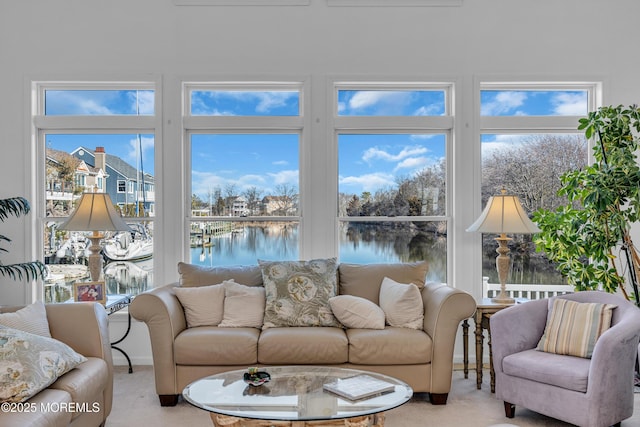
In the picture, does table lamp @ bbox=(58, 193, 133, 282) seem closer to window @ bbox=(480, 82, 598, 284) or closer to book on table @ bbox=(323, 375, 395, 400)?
book on table @ bbox=(323, 375, 395, 400)

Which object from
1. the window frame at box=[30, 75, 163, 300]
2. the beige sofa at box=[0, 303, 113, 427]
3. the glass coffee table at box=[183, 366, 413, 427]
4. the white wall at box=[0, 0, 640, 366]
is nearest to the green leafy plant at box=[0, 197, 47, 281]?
the window frame at box=[30, 75, 163, 300]

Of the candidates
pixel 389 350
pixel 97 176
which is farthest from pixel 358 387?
pixel 97 176

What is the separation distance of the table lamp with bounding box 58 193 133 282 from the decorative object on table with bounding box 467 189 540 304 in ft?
8.98

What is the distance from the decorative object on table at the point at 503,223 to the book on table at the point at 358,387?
166 cm

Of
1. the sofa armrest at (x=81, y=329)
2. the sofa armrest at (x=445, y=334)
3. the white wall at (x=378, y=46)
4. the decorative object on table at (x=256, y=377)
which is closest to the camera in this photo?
the decorative object on table at (x=256, y=377)

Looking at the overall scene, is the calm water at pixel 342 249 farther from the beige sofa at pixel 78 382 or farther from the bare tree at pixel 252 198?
the beige sofa at pixel 78 382

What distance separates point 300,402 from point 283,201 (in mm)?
2527

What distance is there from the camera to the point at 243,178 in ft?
15.6

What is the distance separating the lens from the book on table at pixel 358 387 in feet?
8.16

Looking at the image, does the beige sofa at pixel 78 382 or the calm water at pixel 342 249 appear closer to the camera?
the beige sofa at pixel 78 382

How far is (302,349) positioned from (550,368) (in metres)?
1.49

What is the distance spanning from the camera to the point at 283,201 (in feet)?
15.6

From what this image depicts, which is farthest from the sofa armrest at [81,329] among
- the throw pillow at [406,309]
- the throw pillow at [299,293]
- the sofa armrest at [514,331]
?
the sofa armrest at [514,331]

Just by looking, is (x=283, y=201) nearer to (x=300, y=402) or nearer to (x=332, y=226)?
(x=332, y=226)
